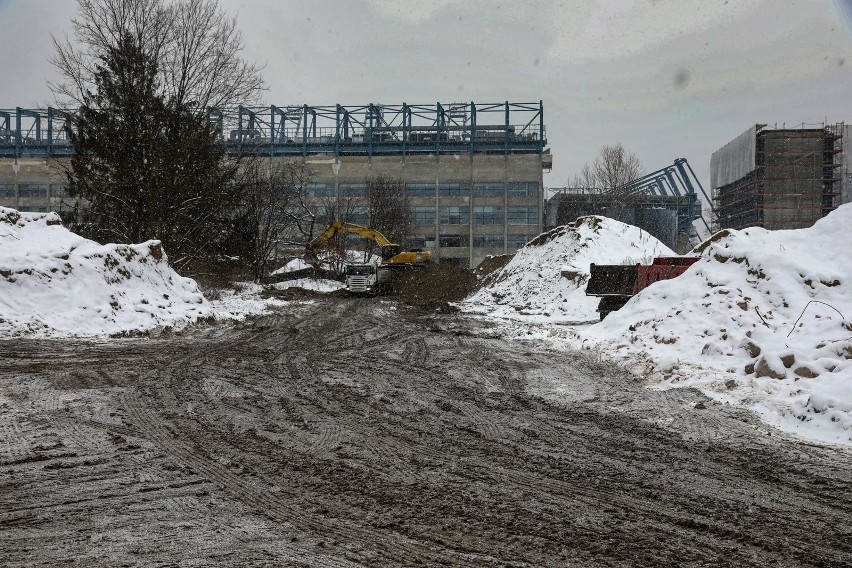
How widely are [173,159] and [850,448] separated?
82.9ft

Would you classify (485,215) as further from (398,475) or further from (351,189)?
(398,475)

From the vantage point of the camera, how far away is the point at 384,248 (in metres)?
42.1

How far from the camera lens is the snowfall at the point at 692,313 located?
26.7ft

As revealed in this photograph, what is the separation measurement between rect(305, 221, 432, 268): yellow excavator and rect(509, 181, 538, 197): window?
38.5 meters

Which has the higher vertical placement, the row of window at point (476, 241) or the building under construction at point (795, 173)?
the building under construction at point (795, 173)

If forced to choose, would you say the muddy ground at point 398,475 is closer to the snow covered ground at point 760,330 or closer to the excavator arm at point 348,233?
the snow covered ground at point 760,330

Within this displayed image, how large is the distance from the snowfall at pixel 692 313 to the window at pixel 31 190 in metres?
75.6

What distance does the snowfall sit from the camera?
320 inches

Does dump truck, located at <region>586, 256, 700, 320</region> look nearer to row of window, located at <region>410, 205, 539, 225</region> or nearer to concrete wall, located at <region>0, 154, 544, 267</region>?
concrete wall, located at <region>0, 154, 544, 267</region>

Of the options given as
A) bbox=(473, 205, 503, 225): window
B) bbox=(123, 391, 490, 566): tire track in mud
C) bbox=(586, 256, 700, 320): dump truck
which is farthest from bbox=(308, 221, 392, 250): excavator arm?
bbox=(473, 205, 503, 225): window

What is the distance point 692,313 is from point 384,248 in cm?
3162

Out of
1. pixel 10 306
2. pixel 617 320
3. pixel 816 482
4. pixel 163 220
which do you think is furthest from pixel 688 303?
pixel 163 220

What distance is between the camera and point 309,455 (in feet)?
18.3

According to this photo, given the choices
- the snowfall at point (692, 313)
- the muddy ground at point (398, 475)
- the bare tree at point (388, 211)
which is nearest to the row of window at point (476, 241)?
the bare tree at point (388, 211)
